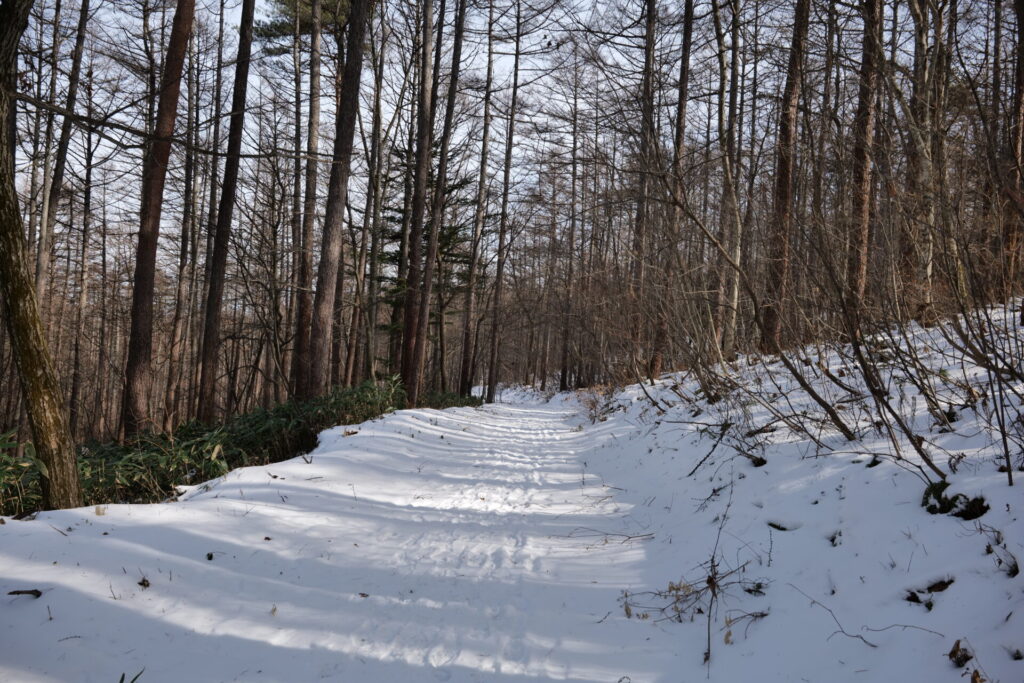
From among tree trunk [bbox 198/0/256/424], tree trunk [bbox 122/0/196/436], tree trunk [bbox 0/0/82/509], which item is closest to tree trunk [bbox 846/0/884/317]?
tree trunk [bbox 0/0/82/509]

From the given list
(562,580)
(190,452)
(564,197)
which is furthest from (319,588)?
(564,197)

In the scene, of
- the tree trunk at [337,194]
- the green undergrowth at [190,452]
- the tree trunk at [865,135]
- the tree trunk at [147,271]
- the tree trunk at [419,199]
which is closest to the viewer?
the tree trunk at [865,135]

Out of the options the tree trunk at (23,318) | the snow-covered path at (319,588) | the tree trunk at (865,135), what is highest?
the tree trunk at (865,135)

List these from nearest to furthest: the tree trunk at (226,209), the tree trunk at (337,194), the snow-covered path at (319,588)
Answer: the snow-covered path at (319,588) → the tree trunk at (337,194) → the tree trunk at (226,209)

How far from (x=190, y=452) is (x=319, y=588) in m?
3.61

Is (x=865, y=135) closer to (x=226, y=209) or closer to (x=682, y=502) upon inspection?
(x=682, y=502)

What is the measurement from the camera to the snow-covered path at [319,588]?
8.52 ft

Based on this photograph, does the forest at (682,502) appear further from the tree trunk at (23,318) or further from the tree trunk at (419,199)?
the tree trunk at (419,199)

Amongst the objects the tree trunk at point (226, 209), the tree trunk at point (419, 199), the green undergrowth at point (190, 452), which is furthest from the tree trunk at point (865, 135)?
the tree trunk at point (226, 209)

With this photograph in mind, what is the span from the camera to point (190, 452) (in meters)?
5.97

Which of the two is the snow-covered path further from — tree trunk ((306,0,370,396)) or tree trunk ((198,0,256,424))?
tree trunk ((198,0,256,424))

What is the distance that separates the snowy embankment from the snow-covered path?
15 mm

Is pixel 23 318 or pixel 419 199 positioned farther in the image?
pixel 419 199

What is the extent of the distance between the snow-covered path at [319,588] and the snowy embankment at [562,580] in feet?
0.05
